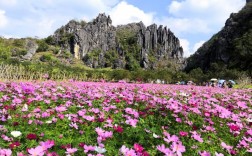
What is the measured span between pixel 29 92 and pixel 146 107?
180 centimetres

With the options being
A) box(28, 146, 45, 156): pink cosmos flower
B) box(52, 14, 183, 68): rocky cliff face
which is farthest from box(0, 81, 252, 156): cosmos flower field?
box(52, 14, 183, 68): rocky cliff face

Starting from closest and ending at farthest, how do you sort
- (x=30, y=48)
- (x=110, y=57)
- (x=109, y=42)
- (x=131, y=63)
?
(x=30, y=48), (x=131, y=63), (x=110, y=57), (x=109, y=42)

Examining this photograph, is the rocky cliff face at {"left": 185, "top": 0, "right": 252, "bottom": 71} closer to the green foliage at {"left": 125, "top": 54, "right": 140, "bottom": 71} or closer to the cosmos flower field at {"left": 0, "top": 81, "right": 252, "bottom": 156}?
the green foliage at {"left": 125, "top": 54, "right": 140, "bottom": 71}

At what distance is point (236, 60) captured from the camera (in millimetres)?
74688

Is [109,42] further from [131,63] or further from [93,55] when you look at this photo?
[131,63]

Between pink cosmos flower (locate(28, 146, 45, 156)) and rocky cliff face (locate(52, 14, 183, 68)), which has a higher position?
rocky cliff face (locate(52, 14, 183, 68))

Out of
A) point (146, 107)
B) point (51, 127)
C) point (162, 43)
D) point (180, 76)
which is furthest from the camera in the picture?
point (162, 43)

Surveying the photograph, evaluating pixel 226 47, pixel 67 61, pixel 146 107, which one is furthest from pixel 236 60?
pixel 146 107

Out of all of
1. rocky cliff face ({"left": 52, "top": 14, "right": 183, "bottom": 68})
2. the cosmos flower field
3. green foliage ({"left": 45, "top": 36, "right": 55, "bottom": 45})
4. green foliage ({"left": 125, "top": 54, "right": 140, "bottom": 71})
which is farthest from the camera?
green foliage ({"left": 45, "top": 36, "right": 55, "bottom": 45})

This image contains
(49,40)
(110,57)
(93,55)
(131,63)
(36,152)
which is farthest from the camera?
(110,57)

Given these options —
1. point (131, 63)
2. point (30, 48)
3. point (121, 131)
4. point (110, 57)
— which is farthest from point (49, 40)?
point (121, 131)

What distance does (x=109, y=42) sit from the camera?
532ft

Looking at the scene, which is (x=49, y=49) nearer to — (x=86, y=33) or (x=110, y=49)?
(x=86, y=33)

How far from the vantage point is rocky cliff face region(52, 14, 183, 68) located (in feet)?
475
